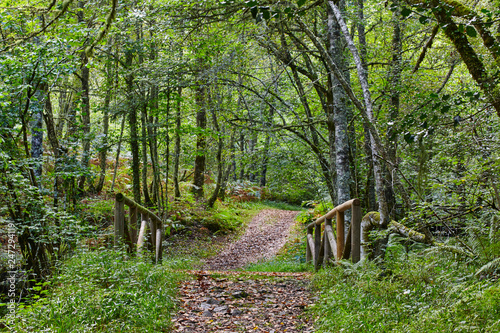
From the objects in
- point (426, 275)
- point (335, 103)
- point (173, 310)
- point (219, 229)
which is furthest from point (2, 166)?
point (219, 229)

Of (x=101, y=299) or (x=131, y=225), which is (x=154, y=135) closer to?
(x=131, y=225)

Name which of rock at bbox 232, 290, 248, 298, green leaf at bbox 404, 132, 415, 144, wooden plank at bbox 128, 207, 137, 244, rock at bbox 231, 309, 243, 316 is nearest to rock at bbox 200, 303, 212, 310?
rock at bbox 231, 309, 243, 316

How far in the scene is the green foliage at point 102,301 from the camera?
339 cm

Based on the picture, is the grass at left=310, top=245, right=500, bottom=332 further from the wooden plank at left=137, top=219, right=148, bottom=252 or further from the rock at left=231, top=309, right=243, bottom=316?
the wooden plank at left=137, top=219, right=148, bottom=252

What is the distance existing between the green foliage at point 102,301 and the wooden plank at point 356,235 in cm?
267

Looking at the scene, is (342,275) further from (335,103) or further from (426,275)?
(335,103)

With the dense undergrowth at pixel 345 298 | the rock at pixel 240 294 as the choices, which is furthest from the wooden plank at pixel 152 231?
the rock at pixel 240 294

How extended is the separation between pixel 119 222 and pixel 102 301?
91.8 inches

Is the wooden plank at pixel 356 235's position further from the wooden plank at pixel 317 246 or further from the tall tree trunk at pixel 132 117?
the tall tree trunk at pixel 132 117

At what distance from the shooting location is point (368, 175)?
9.80m

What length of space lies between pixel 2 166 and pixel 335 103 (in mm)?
6092

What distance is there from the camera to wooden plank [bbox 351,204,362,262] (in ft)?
18.0

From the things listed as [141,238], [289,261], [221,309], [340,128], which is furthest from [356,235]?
[289,261]

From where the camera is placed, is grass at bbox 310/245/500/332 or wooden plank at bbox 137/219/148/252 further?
wooden plank at bbox 137/219/148/252
